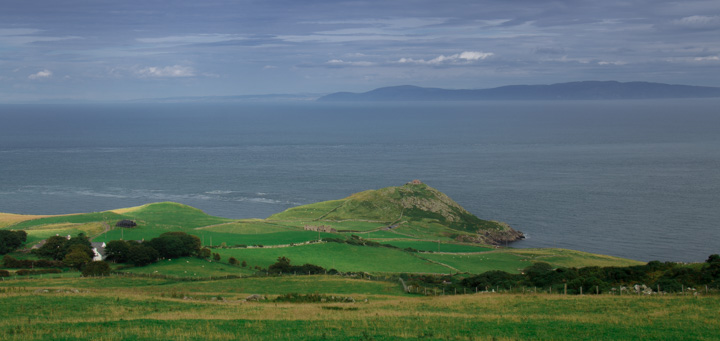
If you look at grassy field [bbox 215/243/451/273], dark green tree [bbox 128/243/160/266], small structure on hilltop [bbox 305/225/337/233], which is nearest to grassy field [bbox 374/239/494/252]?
small structure on hilltop [bbox 305/225/337/233]

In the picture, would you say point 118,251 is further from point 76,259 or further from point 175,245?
point 175,245

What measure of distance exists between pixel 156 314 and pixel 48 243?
116ft

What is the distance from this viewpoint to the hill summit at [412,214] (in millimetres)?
95375

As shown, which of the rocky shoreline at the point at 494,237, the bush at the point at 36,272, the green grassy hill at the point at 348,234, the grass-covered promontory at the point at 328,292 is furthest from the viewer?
the rocky shoreline at the point at 494,237

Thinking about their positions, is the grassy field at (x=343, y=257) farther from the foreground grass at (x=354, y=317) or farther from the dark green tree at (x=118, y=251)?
the foreground grass at (x=354, y=317)

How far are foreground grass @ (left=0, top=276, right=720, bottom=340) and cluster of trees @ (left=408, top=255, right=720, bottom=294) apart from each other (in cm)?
504

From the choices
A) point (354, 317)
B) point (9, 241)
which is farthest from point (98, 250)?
point (354, 317)

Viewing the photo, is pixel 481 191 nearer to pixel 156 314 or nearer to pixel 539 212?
pixel 539 212

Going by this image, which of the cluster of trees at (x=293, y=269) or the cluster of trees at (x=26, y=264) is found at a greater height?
the cluster of trees at (x=26, y=264)

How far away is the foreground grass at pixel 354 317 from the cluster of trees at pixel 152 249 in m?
17.4

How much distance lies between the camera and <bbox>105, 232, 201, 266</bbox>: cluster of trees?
5688 centimetres

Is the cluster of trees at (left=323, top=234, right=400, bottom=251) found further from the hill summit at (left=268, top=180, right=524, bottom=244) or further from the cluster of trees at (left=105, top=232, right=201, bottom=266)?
the hill summit at (left=268, top=180, right=524, bottom=244)

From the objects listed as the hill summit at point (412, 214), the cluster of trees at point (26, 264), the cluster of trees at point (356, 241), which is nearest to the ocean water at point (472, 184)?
the hill summit at point (412, 214)

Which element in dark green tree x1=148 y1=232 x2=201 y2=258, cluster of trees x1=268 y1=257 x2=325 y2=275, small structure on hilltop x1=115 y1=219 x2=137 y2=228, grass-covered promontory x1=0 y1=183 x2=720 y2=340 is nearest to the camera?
grass-covered promontory x1=0 y1=183 x2=720 y2=340
